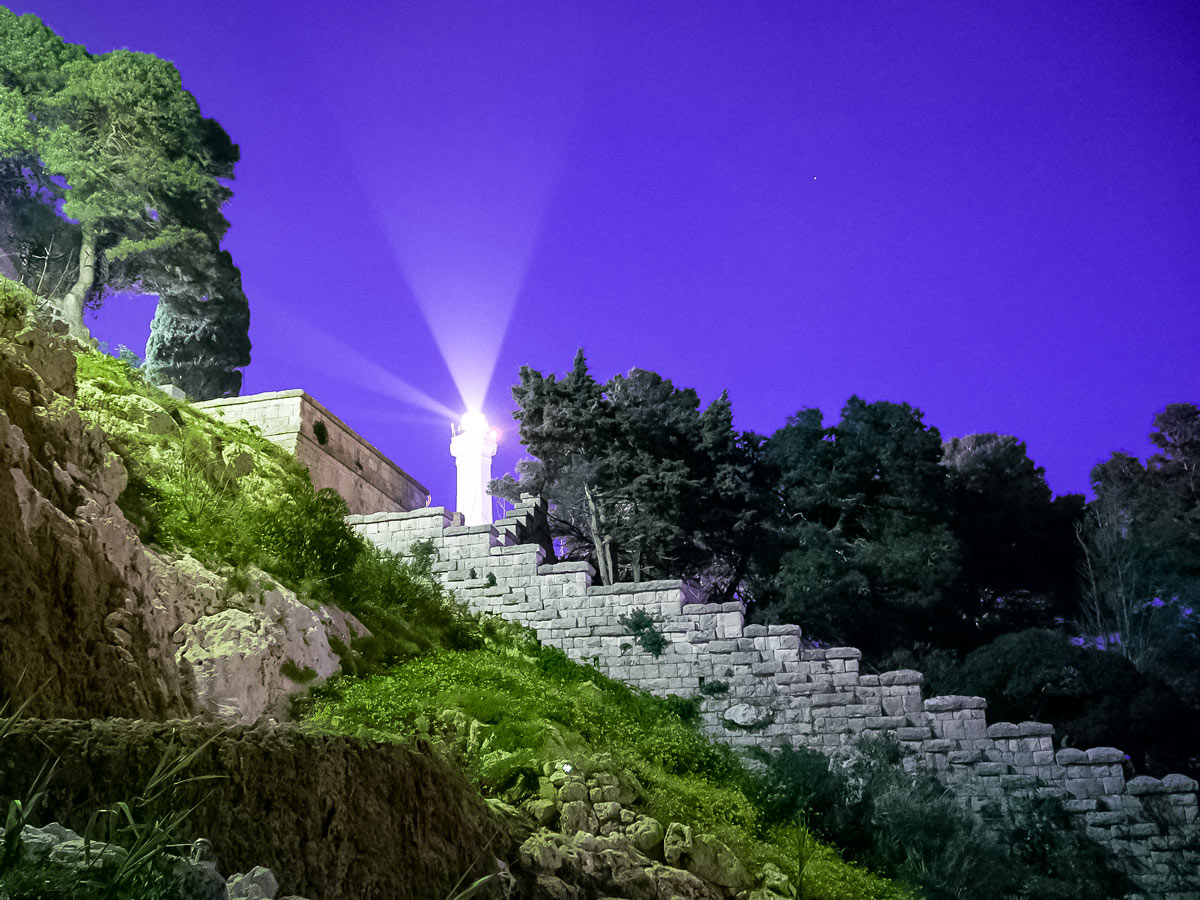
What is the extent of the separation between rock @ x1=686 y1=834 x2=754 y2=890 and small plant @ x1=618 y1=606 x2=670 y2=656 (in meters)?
4.17

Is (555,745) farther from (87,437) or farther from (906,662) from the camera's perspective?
(906,662)

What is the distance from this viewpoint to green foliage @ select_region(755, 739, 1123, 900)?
29.6 feet

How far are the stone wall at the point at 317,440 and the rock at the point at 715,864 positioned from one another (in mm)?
8335

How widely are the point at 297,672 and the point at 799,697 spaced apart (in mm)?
5677

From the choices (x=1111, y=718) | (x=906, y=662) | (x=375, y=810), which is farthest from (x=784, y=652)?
(x=375, y=810)

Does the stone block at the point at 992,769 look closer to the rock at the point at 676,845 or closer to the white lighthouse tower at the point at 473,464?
the rock at the point at 676,845

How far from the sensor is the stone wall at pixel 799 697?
979 centimetres

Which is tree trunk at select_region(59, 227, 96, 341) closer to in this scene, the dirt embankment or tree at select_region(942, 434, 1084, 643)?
the dirt embankment

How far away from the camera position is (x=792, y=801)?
9508 mm

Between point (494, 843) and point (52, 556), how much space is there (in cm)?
310

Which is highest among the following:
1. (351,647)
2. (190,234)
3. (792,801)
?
(190,234)

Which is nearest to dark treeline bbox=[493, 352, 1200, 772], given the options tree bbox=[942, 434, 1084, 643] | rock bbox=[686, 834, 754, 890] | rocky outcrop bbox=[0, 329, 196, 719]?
tree bbox=[942, 434, 1084, 643]

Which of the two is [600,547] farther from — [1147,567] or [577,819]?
[1147,567]

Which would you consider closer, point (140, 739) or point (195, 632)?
point (140, 739)
